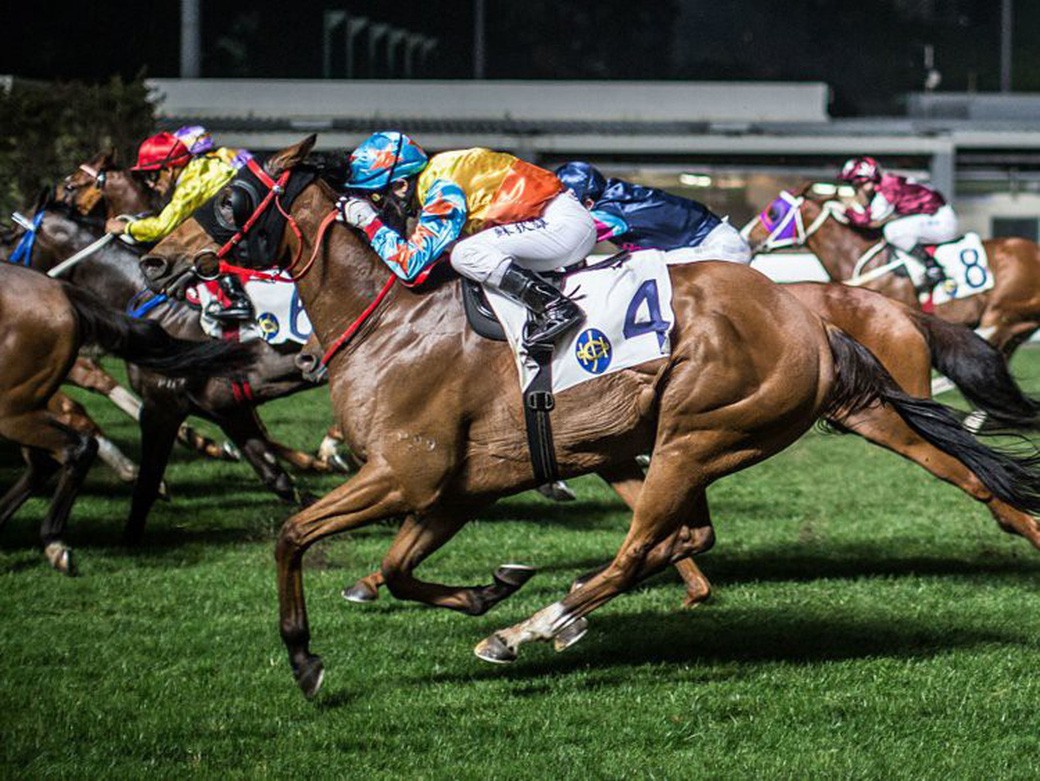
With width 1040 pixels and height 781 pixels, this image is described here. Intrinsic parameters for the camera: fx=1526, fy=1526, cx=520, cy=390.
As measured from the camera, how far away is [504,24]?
2864cm

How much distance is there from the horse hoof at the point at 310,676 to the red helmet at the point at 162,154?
3402 millimetres

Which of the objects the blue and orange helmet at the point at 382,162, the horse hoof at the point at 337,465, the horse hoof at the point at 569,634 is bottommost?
the horse hoof at the point at 337,465

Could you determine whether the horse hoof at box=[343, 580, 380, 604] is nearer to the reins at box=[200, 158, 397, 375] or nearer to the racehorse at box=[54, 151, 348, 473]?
the reins at box=[200, 158, 397, 375]

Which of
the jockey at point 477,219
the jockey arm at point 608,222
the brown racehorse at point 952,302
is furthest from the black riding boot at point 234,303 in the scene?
the brown racehorse at point 952,302

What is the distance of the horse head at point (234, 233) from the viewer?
186 inches

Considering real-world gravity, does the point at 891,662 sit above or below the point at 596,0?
below

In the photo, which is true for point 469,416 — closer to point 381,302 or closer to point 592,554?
point 381,302

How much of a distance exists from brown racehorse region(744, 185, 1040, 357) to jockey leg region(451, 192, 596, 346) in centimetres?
530

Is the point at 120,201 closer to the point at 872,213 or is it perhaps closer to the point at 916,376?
the point at 916,376

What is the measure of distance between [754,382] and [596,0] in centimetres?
2531

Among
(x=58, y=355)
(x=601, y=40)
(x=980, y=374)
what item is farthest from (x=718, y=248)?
(x=601, y=40)

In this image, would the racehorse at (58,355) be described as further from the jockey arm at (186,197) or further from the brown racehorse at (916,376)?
the brown racehorse at (916,376)

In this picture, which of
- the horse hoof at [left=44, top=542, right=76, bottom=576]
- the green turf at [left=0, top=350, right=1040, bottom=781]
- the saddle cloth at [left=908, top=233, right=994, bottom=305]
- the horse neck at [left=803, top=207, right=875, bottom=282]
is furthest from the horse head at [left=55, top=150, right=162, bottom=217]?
the saddle cloth at [left=908, top=233, right=994, bottom=305]

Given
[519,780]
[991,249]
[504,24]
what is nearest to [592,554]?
[519,780]
